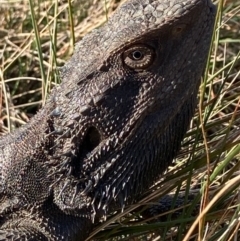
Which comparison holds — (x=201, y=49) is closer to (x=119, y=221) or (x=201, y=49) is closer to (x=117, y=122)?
(x=117, y=122)

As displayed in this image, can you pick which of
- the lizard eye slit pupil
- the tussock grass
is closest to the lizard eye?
the lizard eye slit pupil

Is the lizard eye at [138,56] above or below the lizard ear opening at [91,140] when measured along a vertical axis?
above

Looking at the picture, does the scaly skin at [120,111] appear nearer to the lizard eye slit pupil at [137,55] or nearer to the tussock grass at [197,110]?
the lizard eye slit pupil at [137,55]

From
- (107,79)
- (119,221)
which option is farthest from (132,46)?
(119,221)

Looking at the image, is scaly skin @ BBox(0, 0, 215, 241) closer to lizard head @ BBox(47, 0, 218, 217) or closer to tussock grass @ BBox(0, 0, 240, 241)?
lizard head @ BBox(47, 0, 218, 217)

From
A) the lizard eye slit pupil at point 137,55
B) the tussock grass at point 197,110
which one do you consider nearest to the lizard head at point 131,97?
the lizard eye slit pupil at point 137,55

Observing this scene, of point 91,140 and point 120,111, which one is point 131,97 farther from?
point 91,140
